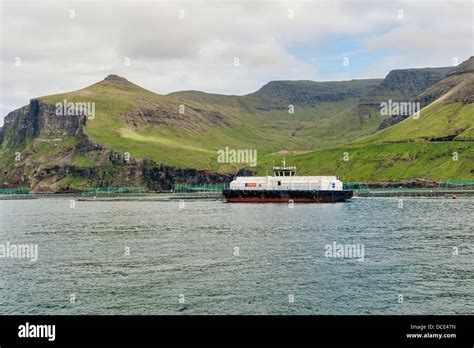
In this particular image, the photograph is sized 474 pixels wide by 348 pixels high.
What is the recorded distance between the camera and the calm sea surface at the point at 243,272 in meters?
45.9

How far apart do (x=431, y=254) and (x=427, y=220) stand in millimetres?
53248

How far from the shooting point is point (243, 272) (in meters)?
59.6

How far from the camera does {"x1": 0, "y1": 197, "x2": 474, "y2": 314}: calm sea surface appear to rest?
151 feet

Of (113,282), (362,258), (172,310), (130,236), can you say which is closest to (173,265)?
(113,282)

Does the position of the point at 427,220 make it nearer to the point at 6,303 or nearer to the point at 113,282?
the point at 113,282

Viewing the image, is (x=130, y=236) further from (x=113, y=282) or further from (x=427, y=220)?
(x=427, y=220)
